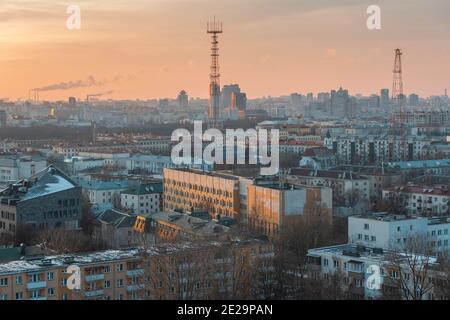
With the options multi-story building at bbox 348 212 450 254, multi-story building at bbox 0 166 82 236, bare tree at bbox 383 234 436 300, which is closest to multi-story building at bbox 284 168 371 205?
multi-story building at bbox 348 212 450 254

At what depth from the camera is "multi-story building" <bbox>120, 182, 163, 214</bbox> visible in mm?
15133

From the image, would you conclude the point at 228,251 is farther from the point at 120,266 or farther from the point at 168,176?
the point at 168,176

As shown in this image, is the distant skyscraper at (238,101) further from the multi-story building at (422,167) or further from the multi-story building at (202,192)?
the multi-story building at (202,192)

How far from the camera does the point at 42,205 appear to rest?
1158 centimetres

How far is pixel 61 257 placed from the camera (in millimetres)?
7742

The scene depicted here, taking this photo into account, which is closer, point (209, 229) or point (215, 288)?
point (215, 288)

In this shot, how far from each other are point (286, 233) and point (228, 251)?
2771mm

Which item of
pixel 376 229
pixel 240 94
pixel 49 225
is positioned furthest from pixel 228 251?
pixel 240 94

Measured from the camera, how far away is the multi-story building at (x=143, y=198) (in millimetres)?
15133

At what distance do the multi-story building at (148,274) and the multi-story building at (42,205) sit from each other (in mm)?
3757

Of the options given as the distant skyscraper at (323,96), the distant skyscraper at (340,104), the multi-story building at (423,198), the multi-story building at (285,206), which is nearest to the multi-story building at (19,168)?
the multi-story building at (423,198)

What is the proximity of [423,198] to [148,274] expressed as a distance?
9080 millimetres

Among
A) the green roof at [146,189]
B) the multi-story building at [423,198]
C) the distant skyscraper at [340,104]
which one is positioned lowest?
the multi-story building at [423,198]
